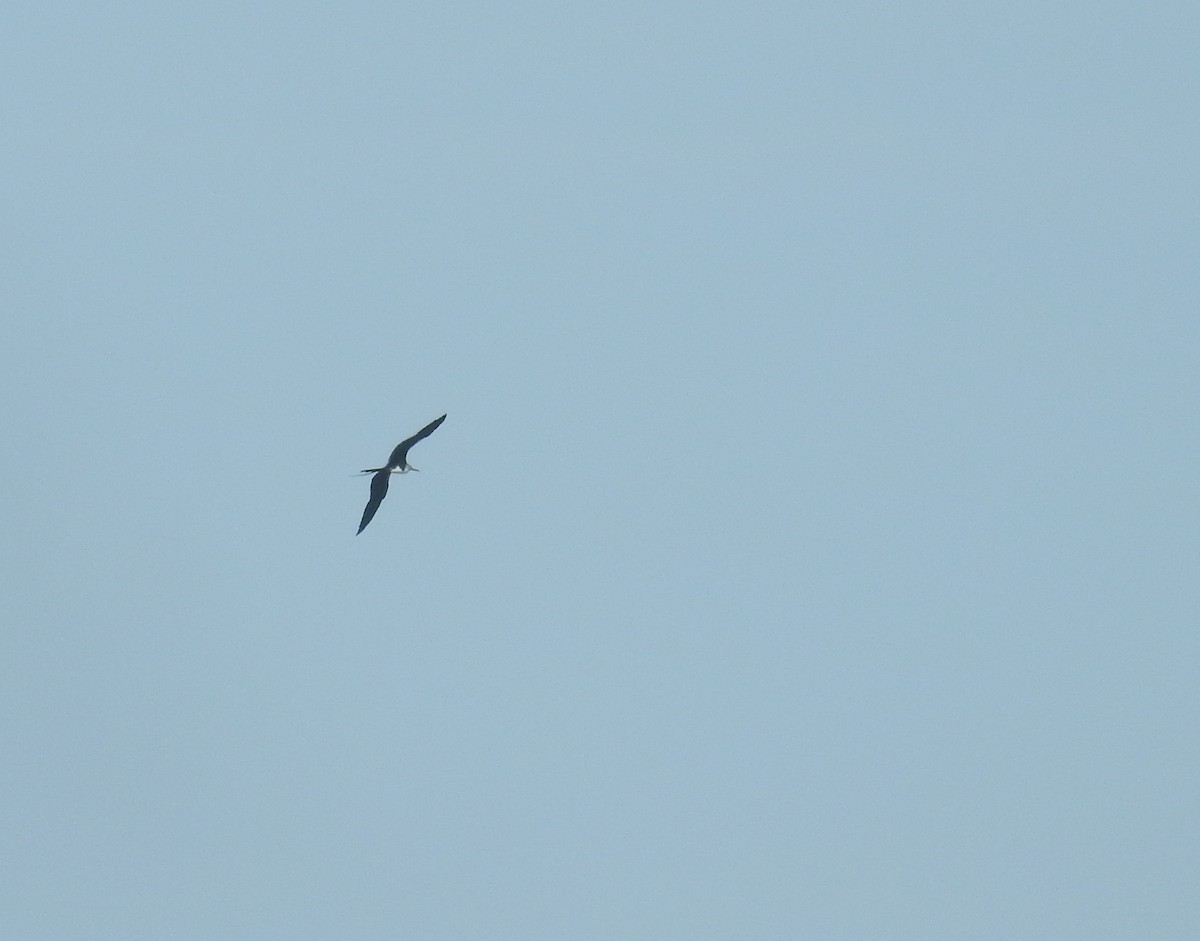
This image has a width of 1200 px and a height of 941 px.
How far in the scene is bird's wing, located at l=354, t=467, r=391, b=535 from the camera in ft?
249

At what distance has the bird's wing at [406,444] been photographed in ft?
239

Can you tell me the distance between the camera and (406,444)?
245 feet

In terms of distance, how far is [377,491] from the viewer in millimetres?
76625

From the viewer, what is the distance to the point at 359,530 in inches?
2931

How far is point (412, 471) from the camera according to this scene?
76.8 metres

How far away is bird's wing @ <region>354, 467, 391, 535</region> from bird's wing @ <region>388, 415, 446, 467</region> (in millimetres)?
445

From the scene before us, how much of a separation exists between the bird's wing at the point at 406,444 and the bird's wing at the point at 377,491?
445 mm

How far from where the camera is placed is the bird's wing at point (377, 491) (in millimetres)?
76000

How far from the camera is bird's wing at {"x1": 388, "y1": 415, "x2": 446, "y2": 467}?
239 ft

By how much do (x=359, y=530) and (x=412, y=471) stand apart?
342cm

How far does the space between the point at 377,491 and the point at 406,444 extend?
2809 millimetres
